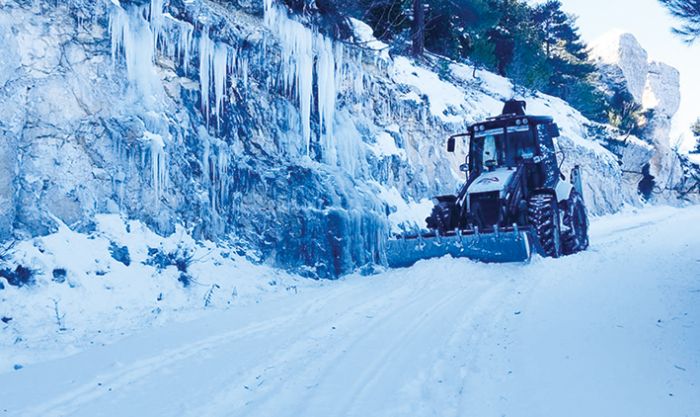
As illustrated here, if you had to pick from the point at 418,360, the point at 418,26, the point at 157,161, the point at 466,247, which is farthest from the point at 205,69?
the point at 418,26

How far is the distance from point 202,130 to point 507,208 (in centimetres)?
560

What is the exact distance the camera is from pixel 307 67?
38.4 feet

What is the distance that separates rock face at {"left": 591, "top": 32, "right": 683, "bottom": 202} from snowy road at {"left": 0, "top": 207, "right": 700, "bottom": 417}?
3422 cm

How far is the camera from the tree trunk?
2025cm

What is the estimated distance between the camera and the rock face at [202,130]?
7309mm

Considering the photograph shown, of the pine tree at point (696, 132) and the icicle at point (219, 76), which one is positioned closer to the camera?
the icicle at point (219, 76)

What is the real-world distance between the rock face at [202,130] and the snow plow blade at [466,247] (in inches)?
59.0

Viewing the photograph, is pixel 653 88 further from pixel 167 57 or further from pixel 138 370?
pixel 138 370

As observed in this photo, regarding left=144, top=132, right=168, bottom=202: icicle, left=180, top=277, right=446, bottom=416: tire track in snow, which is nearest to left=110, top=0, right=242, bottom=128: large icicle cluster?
left=144, top=132, right=168, bottom=202: icicle

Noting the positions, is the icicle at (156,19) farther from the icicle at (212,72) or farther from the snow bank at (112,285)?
the snow bank at (112,285)

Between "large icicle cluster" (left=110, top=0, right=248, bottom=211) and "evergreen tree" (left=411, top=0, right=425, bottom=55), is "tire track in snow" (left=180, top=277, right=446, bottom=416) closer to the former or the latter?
"large icicle cluster" (left=110, top=0, right=248, bottom=211)

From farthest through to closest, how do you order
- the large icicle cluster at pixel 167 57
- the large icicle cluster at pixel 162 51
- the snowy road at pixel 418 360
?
the large icicle cluster at pixel 162 51, the large icicle cluster at pixel 167 57, the snowy road at pixel 418 360

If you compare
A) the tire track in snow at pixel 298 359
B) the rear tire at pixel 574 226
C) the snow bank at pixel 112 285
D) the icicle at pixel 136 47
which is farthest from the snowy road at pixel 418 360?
the icicle at pixel 136 47

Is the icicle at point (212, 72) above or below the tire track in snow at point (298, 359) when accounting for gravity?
above
